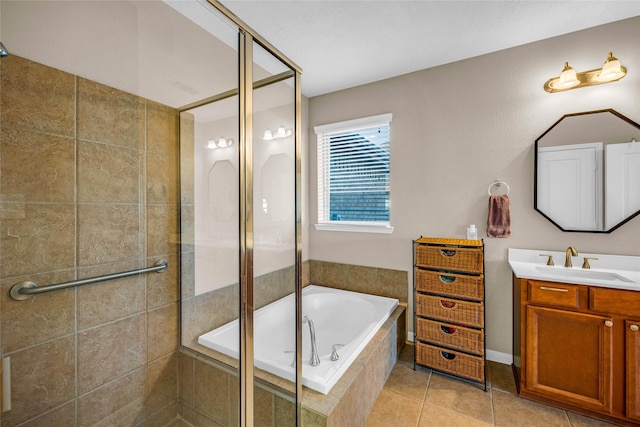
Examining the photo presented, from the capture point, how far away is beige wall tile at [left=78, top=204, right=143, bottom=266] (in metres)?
1.18

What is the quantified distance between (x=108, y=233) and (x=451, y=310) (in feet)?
7.26

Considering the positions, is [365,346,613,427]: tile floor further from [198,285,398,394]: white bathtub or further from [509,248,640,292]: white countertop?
[509,248,640,292]: white countertop

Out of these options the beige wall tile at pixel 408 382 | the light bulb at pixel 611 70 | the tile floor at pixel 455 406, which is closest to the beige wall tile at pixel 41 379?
the tile floor at pixel 455 406

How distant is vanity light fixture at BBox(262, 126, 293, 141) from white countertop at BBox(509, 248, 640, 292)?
5.66 feet

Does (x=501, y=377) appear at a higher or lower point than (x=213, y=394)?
lower

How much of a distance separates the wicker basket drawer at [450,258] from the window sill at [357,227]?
1.83 feet

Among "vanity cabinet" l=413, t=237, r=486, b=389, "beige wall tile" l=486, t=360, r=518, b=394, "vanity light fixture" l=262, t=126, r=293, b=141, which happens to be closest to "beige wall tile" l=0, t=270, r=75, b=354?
"vanity light fixture" l=262, t=126, r=293, b=141

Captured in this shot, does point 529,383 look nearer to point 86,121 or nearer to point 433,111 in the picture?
point 433,111

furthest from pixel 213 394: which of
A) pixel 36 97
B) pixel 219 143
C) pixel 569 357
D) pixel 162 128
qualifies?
pixel 569 357

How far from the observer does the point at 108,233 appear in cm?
126

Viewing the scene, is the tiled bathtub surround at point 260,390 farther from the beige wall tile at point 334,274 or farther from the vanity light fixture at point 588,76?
the vanity light fixture at point 588,76

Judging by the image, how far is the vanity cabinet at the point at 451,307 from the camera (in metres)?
1.99

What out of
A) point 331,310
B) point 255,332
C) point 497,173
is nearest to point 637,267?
point 497,173

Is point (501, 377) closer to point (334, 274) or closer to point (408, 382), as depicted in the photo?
point (408, 382)
